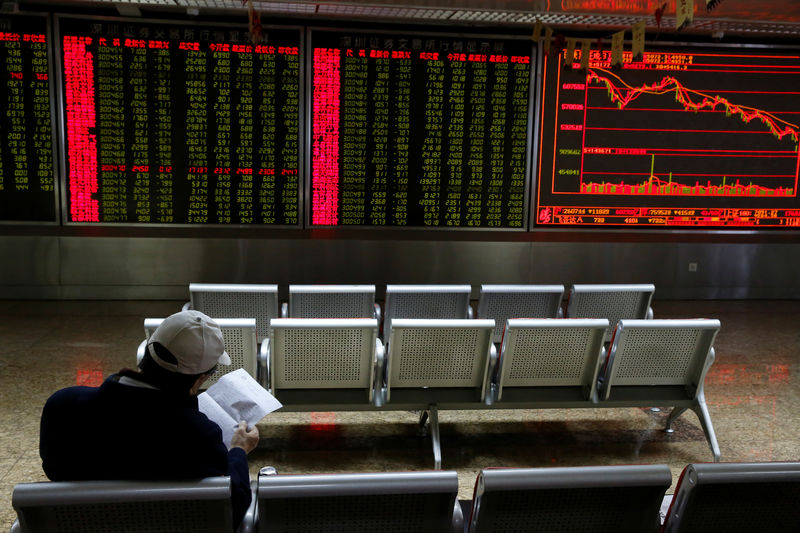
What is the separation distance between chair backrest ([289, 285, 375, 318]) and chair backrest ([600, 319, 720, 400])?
163 centimetres

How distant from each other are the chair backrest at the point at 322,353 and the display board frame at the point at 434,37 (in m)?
4.20

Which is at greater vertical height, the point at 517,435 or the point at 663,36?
the point at 663,36

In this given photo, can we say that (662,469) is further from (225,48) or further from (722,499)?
(225,48)

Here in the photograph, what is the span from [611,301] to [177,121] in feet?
16.2

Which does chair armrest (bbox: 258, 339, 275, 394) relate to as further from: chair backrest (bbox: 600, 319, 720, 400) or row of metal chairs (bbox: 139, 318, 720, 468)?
chair backrest (bbox: 600, 319, 720, 400)

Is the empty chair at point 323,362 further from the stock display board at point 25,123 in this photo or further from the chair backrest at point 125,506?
the stock display board at point 25,123

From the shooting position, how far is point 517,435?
14.1 ft

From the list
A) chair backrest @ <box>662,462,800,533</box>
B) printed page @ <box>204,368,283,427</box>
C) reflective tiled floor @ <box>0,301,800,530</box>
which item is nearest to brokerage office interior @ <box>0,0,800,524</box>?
reflective tiled floor @ <box>0,301,800,530</box>

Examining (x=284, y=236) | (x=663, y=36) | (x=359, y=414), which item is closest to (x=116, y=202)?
(x=284, y=236)

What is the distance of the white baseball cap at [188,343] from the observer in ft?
6.36

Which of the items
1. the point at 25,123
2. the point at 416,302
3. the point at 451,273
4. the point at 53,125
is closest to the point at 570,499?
the point at 416,302

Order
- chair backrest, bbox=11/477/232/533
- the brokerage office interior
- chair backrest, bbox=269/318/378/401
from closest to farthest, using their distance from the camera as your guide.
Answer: chair backrest, bbox=11/477/232/533, chair backrest, bbox=269/318/378/401, the brokerage office interior

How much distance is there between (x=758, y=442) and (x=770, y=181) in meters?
5.16

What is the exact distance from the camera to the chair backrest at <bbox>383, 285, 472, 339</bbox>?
185 inches
